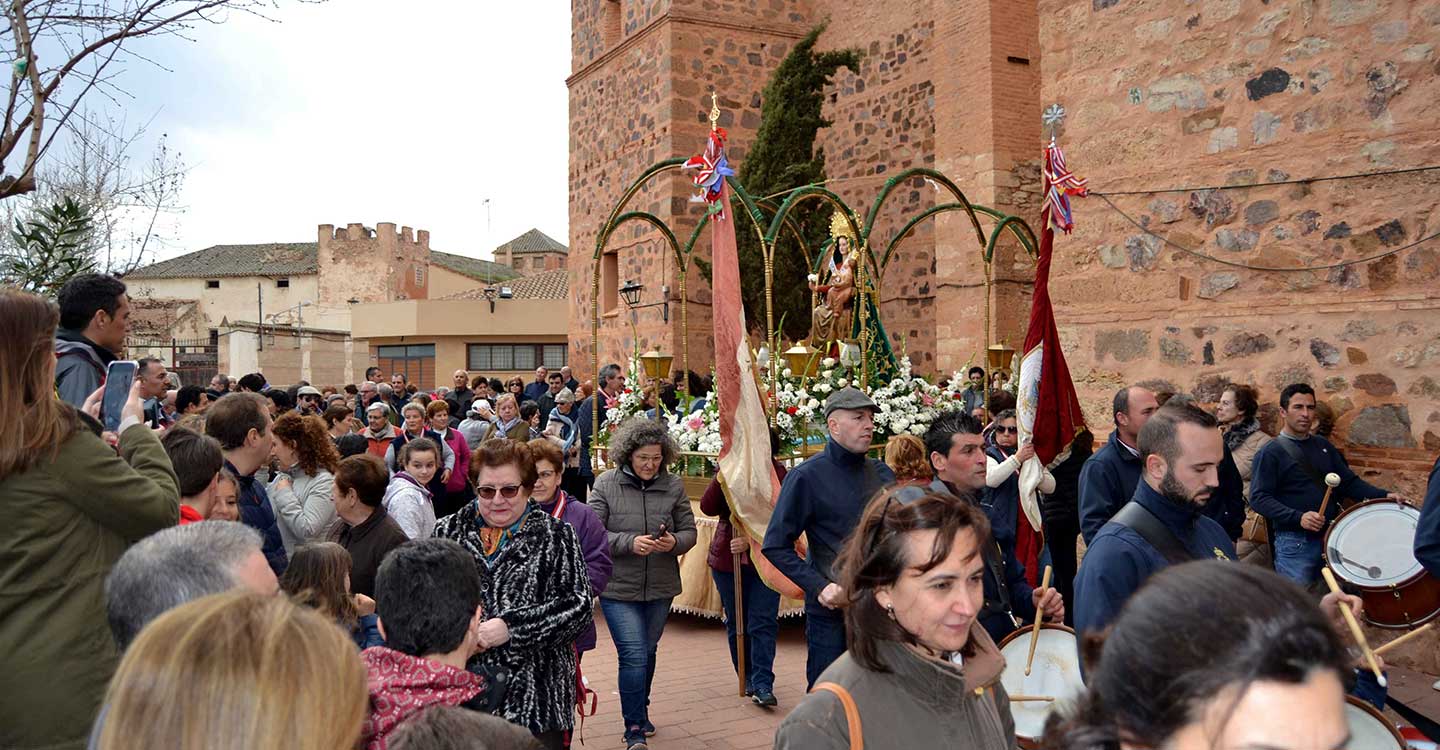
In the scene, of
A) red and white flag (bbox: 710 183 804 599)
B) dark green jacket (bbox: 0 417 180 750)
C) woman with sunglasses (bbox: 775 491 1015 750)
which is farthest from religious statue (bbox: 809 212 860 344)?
dark green jacket (bbox: 0 417 180 750)

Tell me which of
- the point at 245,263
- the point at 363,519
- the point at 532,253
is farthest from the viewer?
the point at 532,253

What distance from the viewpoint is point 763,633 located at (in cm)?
679

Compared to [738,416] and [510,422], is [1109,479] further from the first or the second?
[510,422]

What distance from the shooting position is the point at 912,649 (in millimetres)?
2432

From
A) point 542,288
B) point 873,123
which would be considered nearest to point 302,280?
point 542,288

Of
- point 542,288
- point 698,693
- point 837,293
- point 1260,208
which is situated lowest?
point 698,693

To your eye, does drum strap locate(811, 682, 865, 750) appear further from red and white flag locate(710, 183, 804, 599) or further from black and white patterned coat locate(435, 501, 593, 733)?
red and white flag locate(710, 183, 804, 599)

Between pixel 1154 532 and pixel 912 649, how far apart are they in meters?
1.33

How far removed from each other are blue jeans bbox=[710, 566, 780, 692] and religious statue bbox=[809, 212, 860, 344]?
4892 mm

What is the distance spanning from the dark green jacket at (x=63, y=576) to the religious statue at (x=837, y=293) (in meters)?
8.96

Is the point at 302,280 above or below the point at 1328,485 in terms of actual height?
above

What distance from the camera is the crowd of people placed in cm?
146

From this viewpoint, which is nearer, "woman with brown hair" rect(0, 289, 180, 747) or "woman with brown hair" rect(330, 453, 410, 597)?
"woman with brown hair" rect(0, 289, 180, 747)

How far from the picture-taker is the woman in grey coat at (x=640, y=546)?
232 inches
